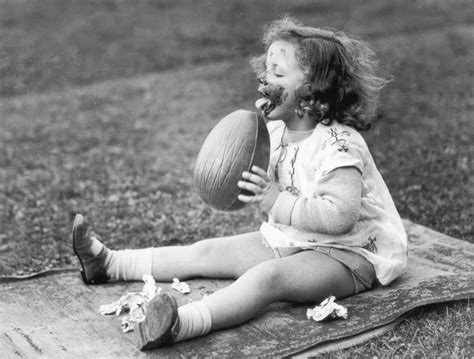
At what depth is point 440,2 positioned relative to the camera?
13695mm

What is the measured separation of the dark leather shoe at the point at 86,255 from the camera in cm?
363

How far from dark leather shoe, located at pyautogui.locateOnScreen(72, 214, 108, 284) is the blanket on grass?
56 mm

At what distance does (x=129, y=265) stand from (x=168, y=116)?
4926 mm

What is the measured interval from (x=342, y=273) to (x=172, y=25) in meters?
10.1

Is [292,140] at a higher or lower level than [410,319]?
higher

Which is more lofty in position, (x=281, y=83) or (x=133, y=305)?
(x=281, y=83)

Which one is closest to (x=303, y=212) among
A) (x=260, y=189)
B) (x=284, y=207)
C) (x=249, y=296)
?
(x=284, y=207)

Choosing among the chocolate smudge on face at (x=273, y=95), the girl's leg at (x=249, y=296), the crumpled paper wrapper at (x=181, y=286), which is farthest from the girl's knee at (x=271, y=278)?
the chocolate smudge on face at (x=273, y=95)

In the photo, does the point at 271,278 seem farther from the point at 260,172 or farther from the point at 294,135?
the point at 294,135

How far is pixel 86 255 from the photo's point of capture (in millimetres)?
3697

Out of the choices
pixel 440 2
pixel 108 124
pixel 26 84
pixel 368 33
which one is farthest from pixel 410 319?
pixel 440 2

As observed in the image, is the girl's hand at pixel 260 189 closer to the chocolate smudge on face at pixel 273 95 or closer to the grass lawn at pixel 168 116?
the chocolate smudge on face at pixel 273 95

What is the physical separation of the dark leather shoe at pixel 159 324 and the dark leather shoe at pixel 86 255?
787mm

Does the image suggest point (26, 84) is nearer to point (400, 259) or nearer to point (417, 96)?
point (417, 96)
